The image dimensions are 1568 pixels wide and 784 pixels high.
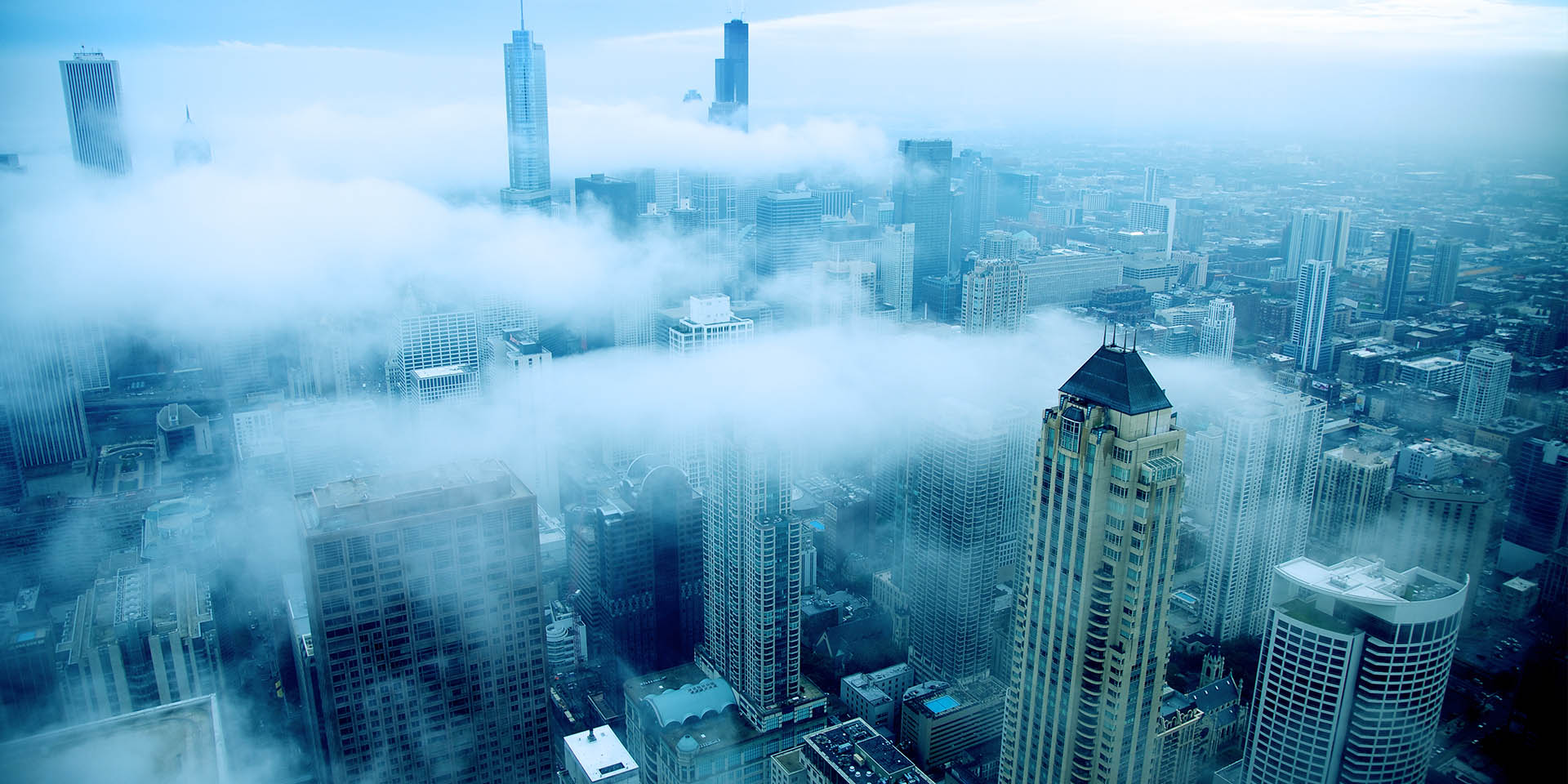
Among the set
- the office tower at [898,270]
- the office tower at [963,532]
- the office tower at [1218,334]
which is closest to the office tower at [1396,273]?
the office tower at [1218,334]

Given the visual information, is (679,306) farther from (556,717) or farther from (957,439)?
(556,717)

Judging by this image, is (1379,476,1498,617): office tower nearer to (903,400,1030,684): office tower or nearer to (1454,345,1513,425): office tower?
(1454,345,1513,425): office tower

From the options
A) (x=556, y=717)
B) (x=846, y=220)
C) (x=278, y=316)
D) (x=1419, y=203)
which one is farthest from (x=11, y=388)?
(x=846, y=220)

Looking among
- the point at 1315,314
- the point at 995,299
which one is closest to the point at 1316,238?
the point at 1315,314

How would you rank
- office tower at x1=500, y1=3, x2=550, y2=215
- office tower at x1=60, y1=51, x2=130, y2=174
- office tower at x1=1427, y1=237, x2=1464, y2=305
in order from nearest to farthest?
1. office tower at x1=60, y1=51, x2=130, y2=174
2. office tower at x1=1427, y1=237, x2=1464, y2=305
3. office tower at x1=500, y1=3, x2=550, y2=215

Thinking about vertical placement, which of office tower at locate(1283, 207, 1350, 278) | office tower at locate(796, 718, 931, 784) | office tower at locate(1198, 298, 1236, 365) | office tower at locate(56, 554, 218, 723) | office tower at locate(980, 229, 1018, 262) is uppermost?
office tower at locate(1283, 207, 1350, 278)

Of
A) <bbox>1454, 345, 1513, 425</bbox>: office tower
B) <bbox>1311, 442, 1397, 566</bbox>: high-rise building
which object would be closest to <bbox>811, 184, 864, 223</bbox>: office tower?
<bbox>1311, 442, 1397, 566</bbox>: high-rise building

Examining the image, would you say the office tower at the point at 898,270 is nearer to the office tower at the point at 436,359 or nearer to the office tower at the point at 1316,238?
the office tower at the point at 1316,238
